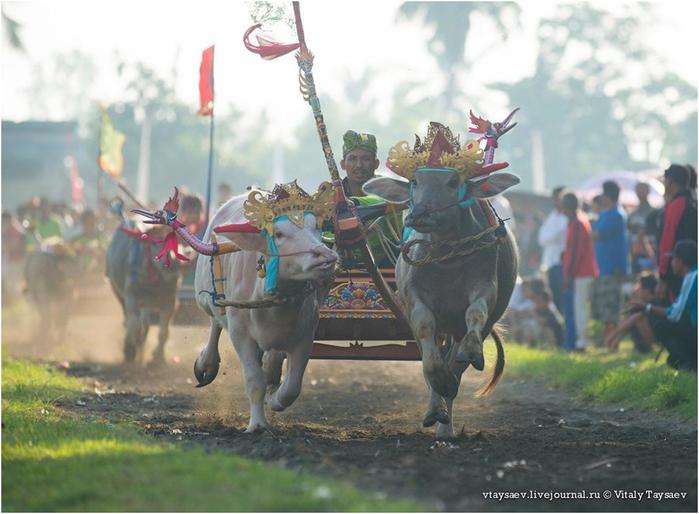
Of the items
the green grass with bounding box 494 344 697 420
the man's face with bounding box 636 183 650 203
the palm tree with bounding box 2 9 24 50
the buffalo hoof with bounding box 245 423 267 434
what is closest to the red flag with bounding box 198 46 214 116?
the green grass with bounding box 494 344 697 420

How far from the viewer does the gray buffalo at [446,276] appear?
→ 8938mm

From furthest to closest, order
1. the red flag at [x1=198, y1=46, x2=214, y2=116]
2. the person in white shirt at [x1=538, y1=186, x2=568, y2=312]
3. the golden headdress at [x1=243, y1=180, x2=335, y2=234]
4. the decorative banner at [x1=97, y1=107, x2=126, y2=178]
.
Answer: the person in white shirt at [x1=538, y1=186, x2=568, y2=312] < the decorative banner at [x1=97, y1=107, x2=126, y2=178] < the red flag at [x1=198, y1=46, x2=214, y2=116] < the golden headdress at [x1=243, y1=180, x2=335, y2=234]

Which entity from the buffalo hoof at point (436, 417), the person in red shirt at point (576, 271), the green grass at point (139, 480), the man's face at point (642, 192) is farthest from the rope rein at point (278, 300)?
the man's face at point (642, 192)

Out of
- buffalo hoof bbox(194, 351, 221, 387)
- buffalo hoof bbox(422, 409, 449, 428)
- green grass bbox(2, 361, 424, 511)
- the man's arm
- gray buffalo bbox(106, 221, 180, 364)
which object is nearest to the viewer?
green grass bbox(2, 361, 424, 511)

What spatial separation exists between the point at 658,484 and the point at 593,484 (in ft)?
1.10

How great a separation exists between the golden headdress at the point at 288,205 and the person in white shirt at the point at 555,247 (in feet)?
30.6

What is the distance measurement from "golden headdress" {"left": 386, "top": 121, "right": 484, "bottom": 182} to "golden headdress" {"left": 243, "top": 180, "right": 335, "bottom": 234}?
61 cm

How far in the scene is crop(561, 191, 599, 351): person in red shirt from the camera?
54.9 feet

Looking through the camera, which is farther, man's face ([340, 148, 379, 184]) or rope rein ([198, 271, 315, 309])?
man's face ([340, 148, 379, 184])

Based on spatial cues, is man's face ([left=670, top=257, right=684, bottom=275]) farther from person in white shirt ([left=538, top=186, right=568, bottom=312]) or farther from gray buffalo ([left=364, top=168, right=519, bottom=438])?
person in white shirt ([left=538, top=186, right=568, bottom=312])

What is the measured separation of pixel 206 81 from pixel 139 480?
24.0 feet

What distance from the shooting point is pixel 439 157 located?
9.16 metres

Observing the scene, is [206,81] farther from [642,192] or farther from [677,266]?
[642,192]

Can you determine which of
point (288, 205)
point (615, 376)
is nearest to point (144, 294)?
point (615, 376)
